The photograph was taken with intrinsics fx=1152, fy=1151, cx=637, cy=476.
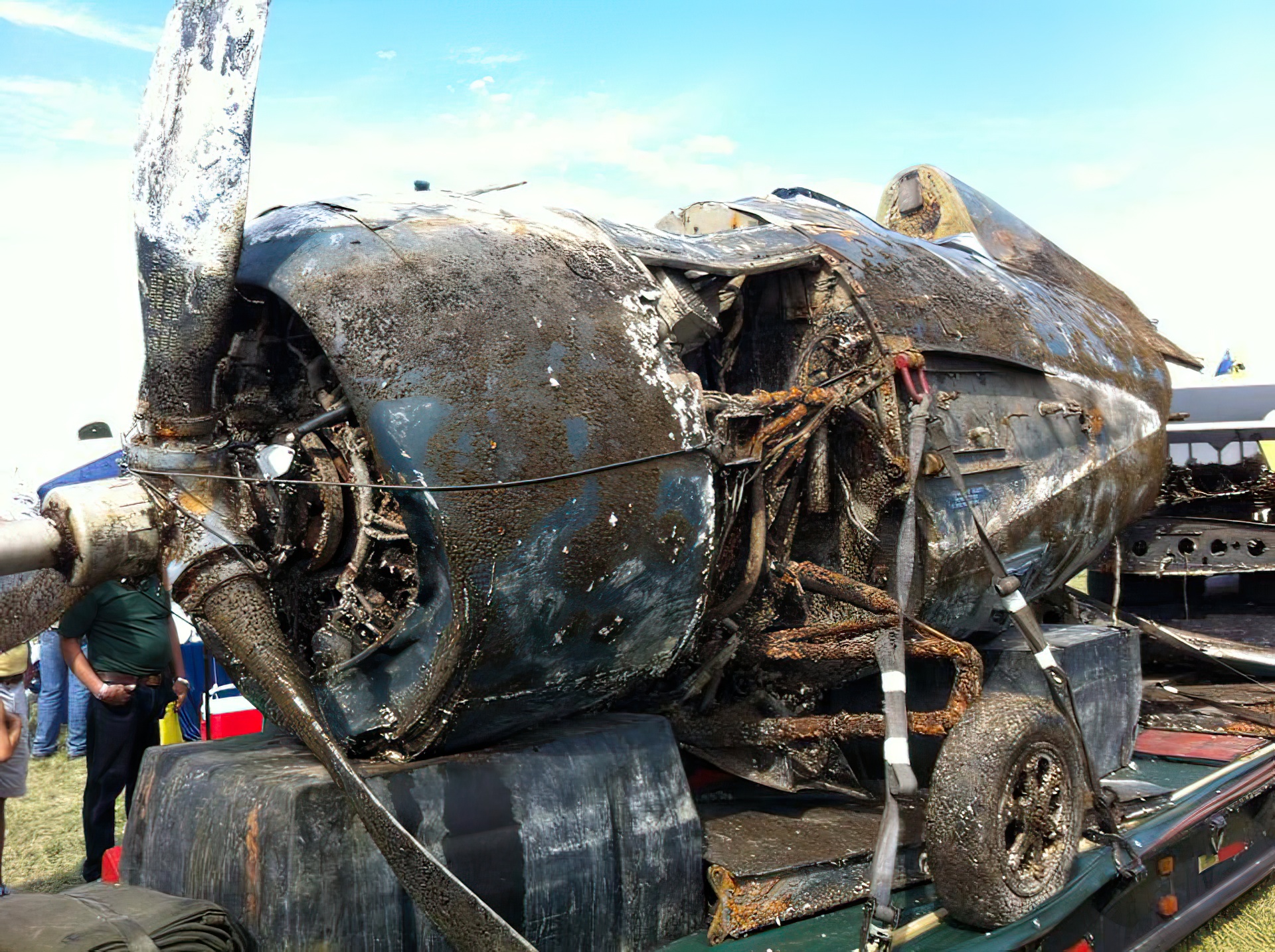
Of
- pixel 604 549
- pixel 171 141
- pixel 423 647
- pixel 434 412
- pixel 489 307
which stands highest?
pixel 171 141

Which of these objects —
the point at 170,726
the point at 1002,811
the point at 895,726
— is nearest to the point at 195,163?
the point at 895,726

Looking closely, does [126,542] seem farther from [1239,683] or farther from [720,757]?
[1239,683]

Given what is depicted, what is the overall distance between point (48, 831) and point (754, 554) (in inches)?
226

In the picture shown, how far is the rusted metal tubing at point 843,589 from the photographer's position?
12.4ft

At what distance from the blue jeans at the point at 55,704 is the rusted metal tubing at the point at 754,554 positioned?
6.35 m

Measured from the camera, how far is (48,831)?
7.19 meters

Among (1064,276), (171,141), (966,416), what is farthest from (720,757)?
(1064,276)

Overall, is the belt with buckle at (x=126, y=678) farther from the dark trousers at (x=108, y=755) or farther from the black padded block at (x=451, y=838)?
the black padded block at (x=451, y=838)

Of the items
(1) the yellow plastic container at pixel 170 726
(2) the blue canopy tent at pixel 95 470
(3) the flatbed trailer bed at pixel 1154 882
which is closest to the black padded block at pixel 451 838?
(3) the flatbed trailer bed at pixel 1154 882

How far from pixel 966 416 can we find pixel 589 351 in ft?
6.14

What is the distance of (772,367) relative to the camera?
13.9ft

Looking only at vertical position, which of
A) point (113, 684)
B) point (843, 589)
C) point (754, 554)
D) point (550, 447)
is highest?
point (550, 447)

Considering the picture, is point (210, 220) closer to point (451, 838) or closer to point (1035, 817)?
point (451, 838)

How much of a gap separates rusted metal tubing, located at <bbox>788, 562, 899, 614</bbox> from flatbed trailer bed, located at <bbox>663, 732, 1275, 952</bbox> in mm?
933
